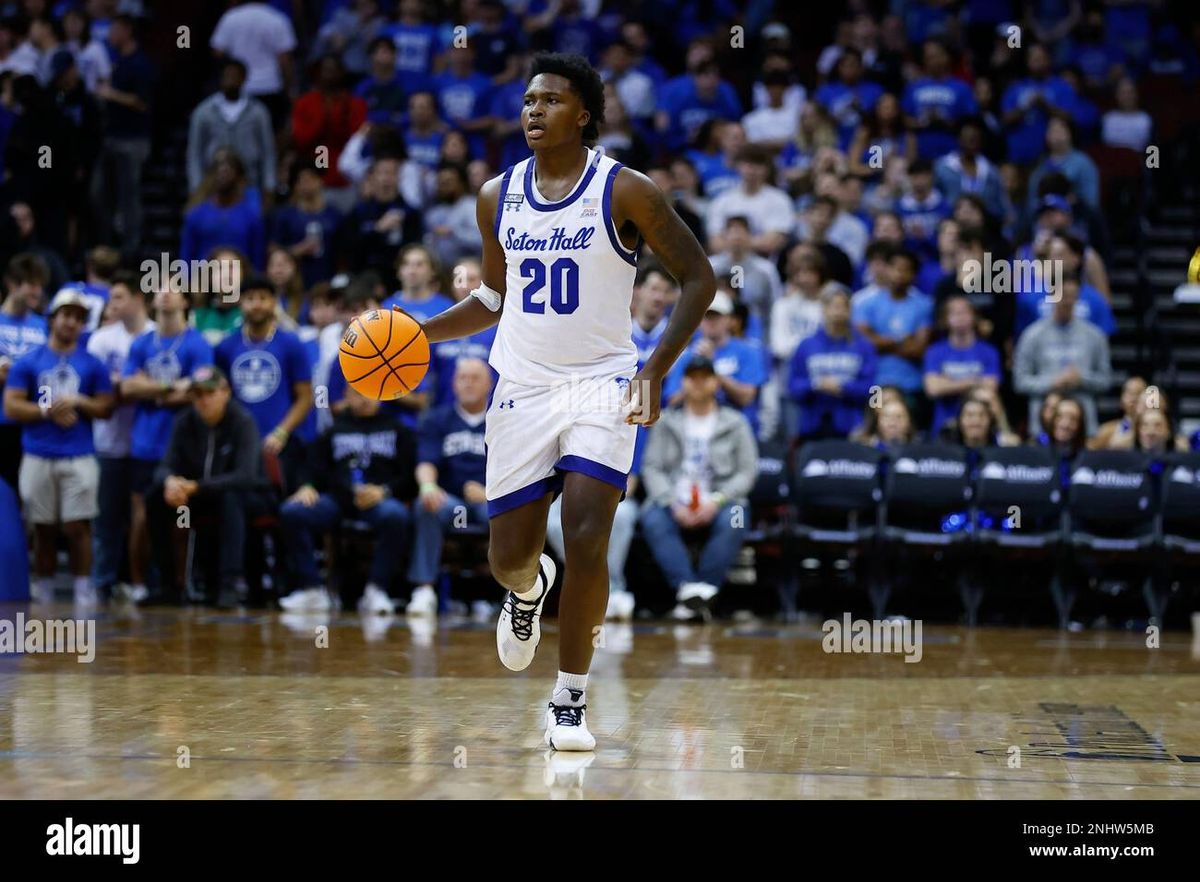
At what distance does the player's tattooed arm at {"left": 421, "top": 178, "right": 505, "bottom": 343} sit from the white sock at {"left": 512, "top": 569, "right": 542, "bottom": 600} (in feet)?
3.29

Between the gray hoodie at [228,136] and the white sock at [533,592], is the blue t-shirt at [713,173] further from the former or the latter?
the white sock at [533,592]

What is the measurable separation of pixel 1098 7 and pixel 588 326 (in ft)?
42.1

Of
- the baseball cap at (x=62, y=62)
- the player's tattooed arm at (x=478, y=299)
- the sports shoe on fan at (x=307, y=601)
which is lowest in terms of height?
the sports shoe on fan at (x=307, y=601)

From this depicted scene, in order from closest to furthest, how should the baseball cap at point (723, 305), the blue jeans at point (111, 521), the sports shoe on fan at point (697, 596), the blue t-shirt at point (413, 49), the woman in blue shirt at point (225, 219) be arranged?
the sports shoe on fan at point (697, 596) < the blue jeans at point (111, 521) < the baseball cap at point (723, 305) < the woman in blue shirt at point (225, 219) < the blue t-shirt at point (413, 49)

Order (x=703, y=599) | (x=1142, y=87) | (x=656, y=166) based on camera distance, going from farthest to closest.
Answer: (x=1142, y=87) → (x=656, y=166) → (x=703, y=599)

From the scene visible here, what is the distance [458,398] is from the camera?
37.8ft

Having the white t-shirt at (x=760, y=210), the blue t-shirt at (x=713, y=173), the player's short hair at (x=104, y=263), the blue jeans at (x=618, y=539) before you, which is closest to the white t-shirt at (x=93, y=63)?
the player's short hair at (x=104, y=263)

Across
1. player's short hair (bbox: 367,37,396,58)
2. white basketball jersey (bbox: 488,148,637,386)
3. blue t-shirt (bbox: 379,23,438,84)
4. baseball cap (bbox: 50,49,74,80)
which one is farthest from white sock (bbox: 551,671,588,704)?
blue t-shirt (bbox: 379,23,438,84)

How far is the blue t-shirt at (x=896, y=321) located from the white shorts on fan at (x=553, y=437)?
6.63 m

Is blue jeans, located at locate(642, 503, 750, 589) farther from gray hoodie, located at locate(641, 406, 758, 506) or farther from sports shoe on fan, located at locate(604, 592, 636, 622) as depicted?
sports shoe on fan, located at locate(604, 592, 636, 622)

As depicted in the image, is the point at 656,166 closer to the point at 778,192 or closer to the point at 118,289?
the point at 778,192

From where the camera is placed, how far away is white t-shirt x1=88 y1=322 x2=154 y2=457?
11875 mm

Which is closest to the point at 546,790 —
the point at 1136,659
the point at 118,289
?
the point at 1136,659

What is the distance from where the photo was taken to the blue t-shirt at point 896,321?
1236 centimetres
